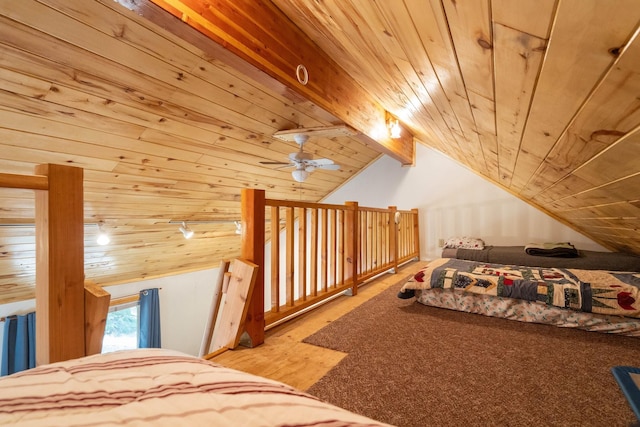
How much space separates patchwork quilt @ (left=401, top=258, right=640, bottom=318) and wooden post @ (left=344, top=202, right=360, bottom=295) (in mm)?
550

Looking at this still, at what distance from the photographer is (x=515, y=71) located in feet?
2.79

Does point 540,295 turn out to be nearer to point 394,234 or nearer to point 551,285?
point 551,285

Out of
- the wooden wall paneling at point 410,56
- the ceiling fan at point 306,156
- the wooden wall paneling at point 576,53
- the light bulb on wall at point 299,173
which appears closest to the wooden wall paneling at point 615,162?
the wooden wall paneling at point 576,53

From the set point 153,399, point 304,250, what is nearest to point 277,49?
point 304,250

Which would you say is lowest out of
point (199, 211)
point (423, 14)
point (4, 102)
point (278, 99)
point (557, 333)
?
point (557, 333)

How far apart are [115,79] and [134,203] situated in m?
1.52

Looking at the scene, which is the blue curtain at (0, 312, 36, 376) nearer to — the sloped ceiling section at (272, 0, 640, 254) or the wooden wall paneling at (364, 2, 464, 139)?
the sloped ceiling section at (272, 0, 640, 254)

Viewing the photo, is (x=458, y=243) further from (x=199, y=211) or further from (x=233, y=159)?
(x=199, y=211)

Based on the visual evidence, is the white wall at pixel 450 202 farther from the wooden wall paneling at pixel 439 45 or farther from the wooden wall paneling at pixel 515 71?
the wooden wall paneling at pixel 515 71

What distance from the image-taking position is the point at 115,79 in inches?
80.6

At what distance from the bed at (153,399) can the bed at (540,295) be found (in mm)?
2163

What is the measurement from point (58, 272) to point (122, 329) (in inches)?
178

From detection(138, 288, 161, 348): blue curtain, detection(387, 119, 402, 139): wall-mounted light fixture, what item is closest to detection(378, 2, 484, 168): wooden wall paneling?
detection(387, 119, 402, 139): wall-mounted light fixture

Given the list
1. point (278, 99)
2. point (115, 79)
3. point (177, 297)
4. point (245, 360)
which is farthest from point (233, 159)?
point (177, 297)
